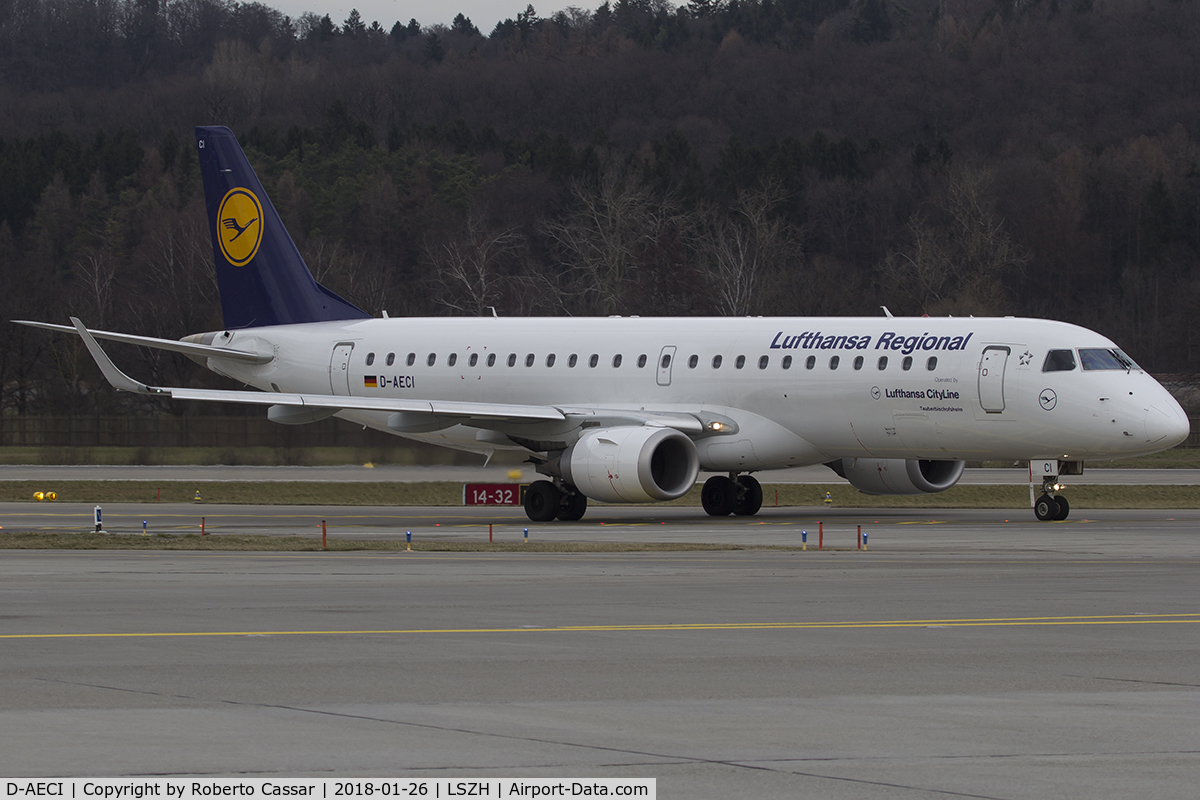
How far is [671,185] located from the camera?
414ft

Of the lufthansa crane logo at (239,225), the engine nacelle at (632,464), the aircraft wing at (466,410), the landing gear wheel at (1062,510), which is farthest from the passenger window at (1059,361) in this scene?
the lufthansa crane logo at (239,225)

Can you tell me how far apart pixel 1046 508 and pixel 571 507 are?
919 cm

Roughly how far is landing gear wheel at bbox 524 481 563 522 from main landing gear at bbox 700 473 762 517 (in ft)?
10.5

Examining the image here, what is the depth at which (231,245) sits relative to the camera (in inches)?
1658

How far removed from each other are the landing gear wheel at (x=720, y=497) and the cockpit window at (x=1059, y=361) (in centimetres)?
735

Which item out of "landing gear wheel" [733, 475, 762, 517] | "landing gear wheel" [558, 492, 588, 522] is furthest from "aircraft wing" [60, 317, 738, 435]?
"landing gear wheel" [733, 475, 762, 517]

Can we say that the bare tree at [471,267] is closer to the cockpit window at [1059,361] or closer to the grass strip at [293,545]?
the cockpit window at [1059,361]

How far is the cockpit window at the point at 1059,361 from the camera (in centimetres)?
3106

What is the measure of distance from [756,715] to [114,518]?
26580 millimetres

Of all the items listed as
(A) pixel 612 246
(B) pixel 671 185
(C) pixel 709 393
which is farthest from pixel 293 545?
(B) pixel 671 185

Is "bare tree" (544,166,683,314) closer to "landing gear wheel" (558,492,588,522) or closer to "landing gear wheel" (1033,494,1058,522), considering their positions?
"landing gear wheel" (558,492,588,522)

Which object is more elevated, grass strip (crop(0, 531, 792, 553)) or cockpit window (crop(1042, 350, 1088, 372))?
cockpit window (crop(1042, 350, 1088, 372))

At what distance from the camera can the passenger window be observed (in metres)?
31.1

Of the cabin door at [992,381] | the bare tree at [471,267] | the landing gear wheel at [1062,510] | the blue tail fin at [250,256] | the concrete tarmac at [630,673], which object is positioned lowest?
the concrete tarmac at [630,673]
